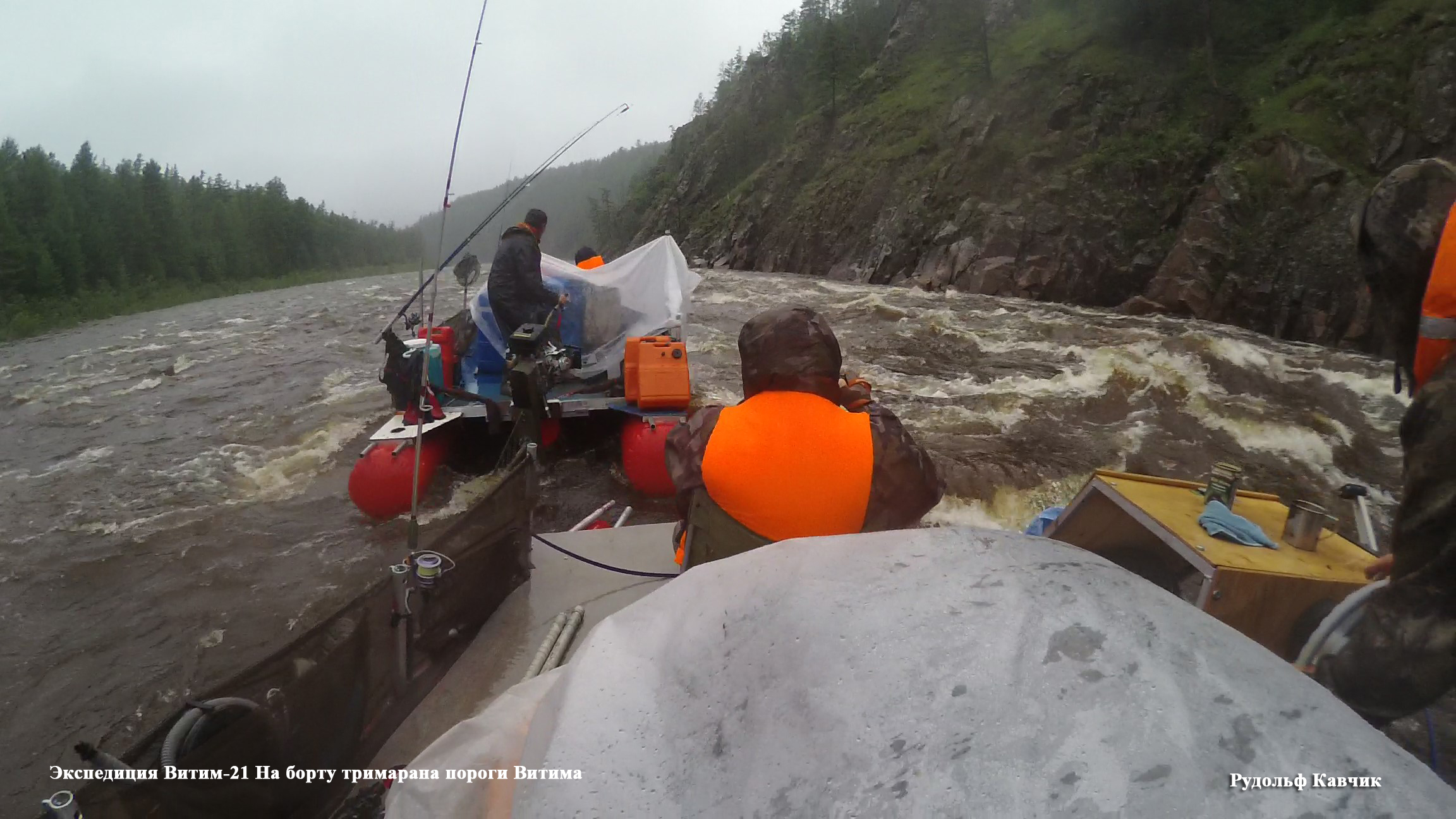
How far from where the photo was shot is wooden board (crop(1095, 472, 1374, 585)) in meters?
2.16

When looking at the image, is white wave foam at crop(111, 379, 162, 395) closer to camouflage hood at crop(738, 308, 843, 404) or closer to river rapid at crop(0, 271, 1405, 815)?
river rapid at crop(0, 271, 1405, 815)

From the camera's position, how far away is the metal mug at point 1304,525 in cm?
231

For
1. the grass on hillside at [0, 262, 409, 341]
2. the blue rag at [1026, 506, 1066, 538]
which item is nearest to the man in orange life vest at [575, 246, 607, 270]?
the blue rag at [1026, 506, 1066, 538]

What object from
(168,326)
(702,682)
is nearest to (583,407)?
(702,682)

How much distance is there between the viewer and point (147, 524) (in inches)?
261

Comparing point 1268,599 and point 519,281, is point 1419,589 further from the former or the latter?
point 519,281

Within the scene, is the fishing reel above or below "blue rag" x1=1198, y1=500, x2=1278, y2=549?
above

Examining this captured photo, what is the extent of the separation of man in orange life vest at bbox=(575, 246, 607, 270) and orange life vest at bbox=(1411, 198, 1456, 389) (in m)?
6.69

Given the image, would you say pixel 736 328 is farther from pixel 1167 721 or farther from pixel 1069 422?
pixel 1167 721

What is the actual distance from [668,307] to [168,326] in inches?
1034

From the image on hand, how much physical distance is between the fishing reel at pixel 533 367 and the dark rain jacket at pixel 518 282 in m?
0.20

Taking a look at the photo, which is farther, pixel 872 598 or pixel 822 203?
pixel 822 203

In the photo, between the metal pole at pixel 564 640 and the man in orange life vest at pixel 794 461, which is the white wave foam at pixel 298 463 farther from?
the man in orange life vest at pixel 794 461

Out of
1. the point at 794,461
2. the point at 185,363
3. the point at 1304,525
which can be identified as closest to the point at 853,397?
the point at 794,461
